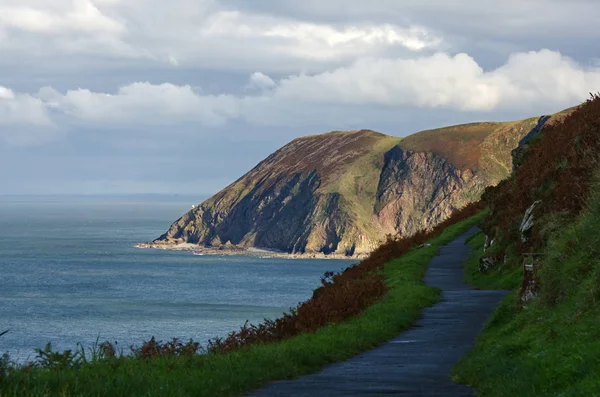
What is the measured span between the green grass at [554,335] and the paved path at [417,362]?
0.55 metres

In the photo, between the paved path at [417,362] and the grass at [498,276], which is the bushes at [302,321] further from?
the grass at [498,276]

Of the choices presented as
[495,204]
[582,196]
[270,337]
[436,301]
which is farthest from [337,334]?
[495,204]

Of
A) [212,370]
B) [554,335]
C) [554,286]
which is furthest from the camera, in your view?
[554,286]

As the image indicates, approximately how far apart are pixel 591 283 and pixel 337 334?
682 cm

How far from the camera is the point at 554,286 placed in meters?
17.6

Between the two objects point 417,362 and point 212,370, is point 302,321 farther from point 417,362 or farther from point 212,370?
point 212,370

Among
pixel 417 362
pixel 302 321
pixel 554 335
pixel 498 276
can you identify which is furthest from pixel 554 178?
pixel 554 335

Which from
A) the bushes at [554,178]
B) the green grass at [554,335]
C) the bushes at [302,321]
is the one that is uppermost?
the bushes at [554,178]

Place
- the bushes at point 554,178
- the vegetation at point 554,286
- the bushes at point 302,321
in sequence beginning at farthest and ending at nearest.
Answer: the bushes at point 554,178, the bushes at point 302,321, the vegetation at point 554,286

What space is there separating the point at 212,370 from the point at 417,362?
480 cm

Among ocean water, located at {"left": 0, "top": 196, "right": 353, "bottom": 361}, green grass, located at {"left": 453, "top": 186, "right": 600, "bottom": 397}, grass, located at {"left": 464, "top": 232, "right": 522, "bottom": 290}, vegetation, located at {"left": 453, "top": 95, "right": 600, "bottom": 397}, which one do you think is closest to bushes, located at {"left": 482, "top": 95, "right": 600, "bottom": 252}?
vegetation, located at {"left": 453, "top": 95, "right": 600, "bottom": 397}

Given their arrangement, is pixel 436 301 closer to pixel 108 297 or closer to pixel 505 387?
pixel 505 387

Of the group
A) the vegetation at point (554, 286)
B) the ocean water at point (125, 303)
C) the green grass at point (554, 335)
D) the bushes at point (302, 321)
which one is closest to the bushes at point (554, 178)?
the vegetation at point (554, 286)

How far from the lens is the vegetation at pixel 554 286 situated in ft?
38.3
